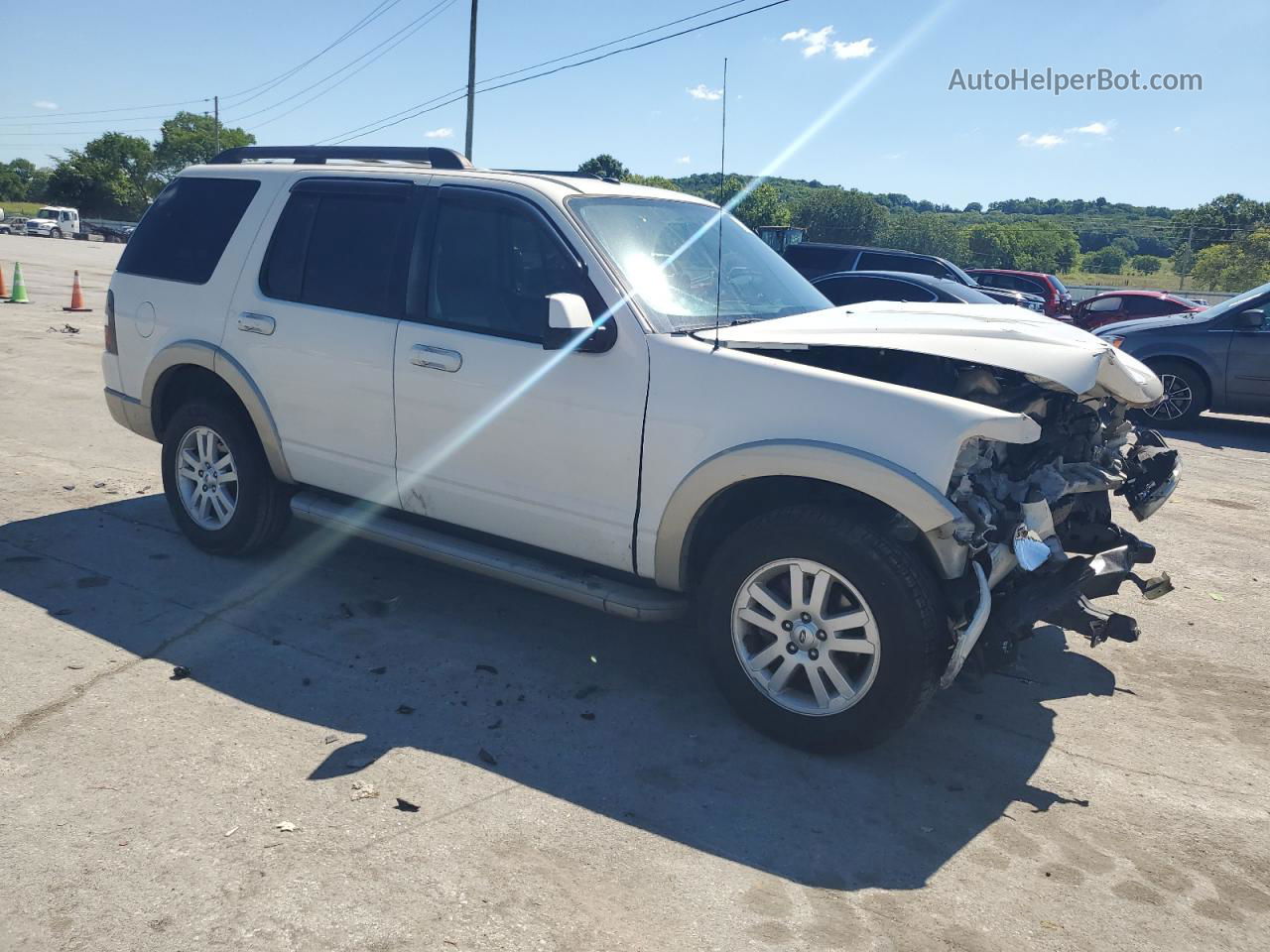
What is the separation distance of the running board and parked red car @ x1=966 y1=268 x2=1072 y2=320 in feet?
67.9

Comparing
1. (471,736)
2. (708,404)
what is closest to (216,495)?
(471,736)

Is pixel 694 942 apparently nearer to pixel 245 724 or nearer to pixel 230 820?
pixel 230 820

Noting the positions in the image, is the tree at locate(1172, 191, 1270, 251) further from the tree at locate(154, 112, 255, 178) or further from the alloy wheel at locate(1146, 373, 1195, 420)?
the tree at locate(154, 112, 255, 178)

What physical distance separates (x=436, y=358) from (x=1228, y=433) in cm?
1004

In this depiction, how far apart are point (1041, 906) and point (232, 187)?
16.4ft

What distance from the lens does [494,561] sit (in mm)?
4352

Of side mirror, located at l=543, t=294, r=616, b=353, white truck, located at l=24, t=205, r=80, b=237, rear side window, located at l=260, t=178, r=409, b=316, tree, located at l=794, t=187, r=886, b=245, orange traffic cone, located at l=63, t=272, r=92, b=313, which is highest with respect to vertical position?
tree, located at l=794, t=187, r=886, b=245

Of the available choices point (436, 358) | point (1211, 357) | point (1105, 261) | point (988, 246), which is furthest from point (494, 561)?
point (1105, 261)

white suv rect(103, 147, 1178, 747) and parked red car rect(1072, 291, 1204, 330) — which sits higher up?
parked red car rect(1072, 291, 1204, 330)

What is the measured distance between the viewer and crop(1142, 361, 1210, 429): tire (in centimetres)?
1084

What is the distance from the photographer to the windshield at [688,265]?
13.8 feet

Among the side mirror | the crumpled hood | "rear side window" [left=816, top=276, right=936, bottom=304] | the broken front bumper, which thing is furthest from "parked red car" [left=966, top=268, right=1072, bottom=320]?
the side mirror

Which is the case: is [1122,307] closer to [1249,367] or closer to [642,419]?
[1249,367]

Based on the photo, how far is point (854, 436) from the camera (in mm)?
3564
